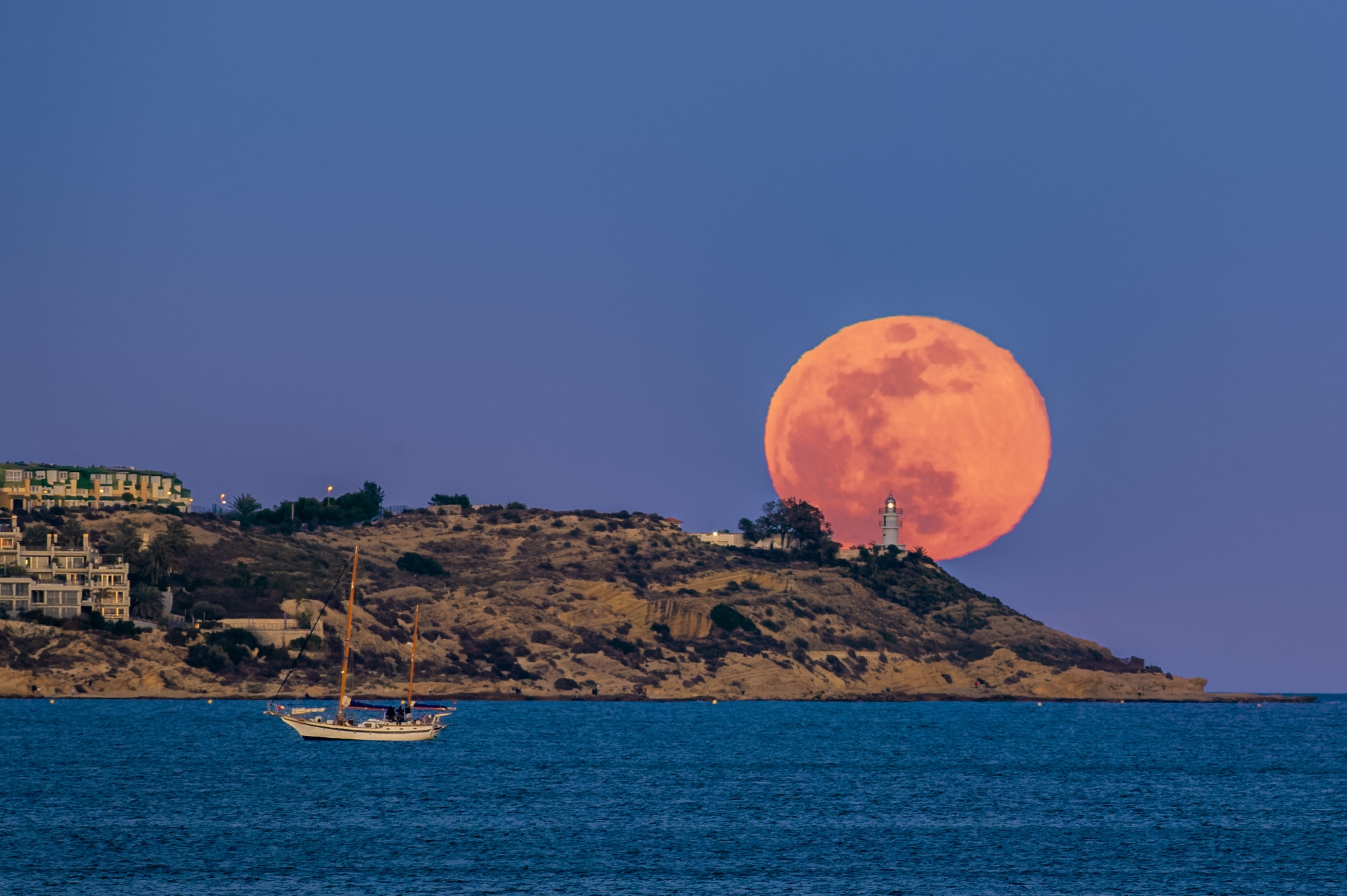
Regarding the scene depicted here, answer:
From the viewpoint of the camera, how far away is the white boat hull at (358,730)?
11625cm

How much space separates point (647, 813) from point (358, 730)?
44999mm

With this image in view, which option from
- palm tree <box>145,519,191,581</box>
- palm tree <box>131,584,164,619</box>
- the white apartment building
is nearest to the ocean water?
the white apartment building

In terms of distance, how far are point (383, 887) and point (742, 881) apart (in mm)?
13396

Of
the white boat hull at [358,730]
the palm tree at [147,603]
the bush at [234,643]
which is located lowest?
the white boat hull at [358,730]

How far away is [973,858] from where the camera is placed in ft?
212

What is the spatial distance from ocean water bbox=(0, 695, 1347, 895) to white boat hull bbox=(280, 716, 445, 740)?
1313mm

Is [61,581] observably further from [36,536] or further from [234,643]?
[234,643]

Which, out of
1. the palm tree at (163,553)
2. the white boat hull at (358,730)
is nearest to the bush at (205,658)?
the palm tree at (163,553)

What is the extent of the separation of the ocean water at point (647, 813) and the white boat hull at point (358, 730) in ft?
4.31

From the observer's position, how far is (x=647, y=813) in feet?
254

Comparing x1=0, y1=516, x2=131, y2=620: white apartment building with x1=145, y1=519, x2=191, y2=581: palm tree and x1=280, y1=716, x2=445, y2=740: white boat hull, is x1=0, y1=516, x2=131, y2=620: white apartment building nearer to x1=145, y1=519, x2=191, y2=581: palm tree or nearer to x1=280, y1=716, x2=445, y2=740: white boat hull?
x1=145, y1=519, x2=191, y2=581: palm tree

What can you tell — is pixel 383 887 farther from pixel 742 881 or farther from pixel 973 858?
pixel 973 858

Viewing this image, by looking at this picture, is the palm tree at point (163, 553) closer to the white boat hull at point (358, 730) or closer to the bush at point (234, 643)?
the bush at point (234, 643)

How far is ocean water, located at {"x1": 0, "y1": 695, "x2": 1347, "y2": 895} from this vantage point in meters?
58.6
